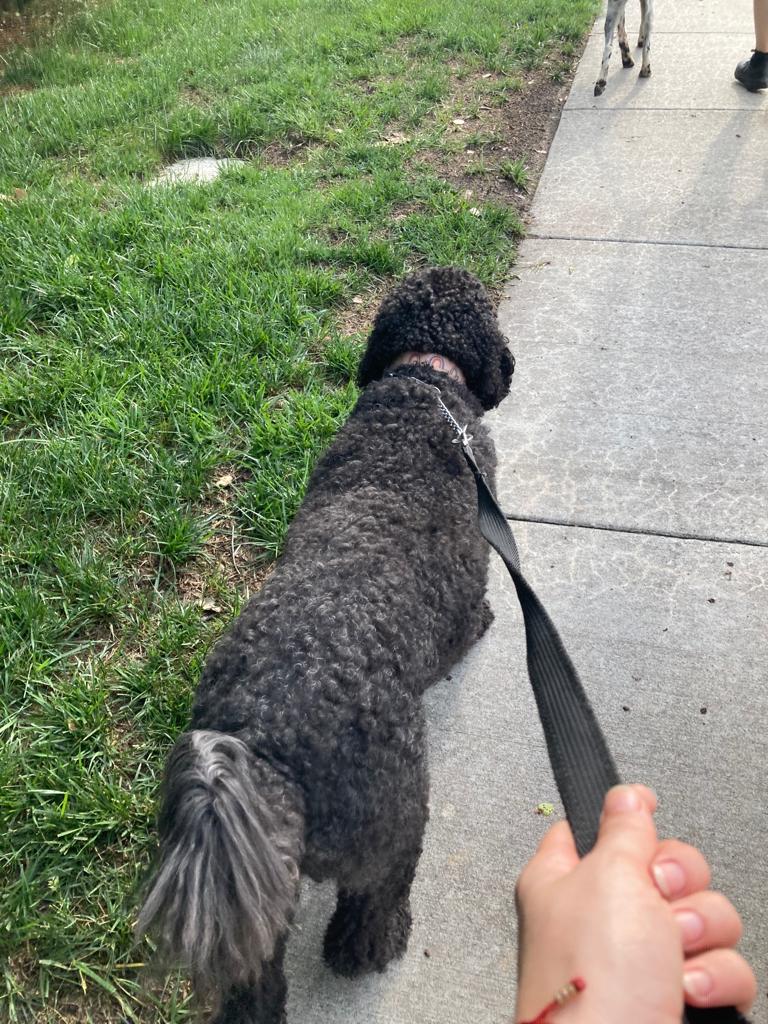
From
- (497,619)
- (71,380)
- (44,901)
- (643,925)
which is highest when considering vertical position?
(643,925)

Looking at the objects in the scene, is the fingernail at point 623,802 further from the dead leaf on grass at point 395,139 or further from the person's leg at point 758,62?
the person's leg at point 758,62

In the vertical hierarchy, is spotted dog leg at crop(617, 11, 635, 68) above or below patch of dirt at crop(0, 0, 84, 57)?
below

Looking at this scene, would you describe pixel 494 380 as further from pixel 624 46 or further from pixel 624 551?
pixel 624 46

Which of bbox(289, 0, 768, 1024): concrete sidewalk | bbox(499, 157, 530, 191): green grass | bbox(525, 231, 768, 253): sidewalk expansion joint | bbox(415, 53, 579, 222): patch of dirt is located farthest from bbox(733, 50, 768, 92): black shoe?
bbox(525, 231, 768, 253): sidewalk expansion joint

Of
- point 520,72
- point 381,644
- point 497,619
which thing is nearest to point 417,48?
point 520,72

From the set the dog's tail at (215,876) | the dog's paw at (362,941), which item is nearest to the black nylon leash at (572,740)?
the dog's tail at (215,876)

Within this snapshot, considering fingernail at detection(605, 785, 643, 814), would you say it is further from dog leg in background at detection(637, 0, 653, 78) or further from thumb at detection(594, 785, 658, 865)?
dog leg in background at detection(637, 0, 653, 78)

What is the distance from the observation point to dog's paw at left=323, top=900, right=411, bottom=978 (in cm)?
206

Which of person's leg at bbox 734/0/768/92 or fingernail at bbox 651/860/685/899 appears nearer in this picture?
fingernail at bbox 651/860/685/899

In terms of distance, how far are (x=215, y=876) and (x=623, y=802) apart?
2.64 feet

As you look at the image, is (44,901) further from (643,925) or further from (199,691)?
(643,925)

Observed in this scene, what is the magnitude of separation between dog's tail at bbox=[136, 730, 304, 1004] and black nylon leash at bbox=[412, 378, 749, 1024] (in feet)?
1.91

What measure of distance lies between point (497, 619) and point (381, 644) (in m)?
1.24

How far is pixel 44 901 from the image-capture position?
88.0 inches
